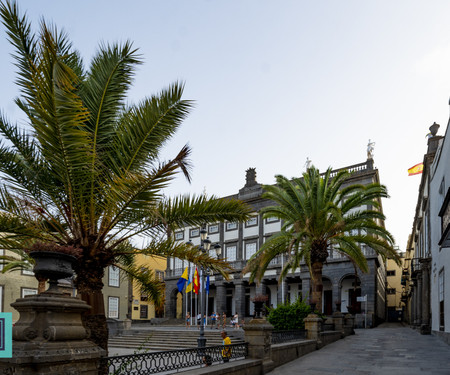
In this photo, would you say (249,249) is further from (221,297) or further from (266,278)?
(221,297)

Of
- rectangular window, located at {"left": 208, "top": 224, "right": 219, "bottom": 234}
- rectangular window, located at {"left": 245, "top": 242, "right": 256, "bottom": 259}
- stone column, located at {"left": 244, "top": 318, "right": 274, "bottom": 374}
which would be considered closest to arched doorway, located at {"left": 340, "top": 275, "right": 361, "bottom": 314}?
rectangular window, located at {"left": 245, "top": 242, "right": 256, "bottom": 259}

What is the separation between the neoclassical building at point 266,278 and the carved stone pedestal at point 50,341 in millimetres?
29263

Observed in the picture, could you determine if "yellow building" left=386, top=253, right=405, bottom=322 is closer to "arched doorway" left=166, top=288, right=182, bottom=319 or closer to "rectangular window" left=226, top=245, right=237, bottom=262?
"rectangular window" left=226, top=245, right=237, bottom=262

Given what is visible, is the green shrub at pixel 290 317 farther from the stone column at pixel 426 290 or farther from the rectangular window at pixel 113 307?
the rectangular window at pixel 113 307

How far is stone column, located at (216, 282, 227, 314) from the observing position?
47375mm

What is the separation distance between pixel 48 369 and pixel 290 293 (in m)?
41.5

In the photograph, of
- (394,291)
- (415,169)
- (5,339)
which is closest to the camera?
(5,339)

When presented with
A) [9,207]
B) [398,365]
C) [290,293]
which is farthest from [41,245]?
[290,293]

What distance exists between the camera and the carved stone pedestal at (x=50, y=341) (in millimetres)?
5211

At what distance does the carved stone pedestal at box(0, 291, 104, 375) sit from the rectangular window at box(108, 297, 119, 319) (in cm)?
3836

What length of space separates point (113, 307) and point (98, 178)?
1485 inches

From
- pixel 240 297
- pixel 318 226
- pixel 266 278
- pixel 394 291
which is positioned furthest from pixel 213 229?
pixel 394 291

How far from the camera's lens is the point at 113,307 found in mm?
42750

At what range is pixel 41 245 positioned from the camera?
5988mm
